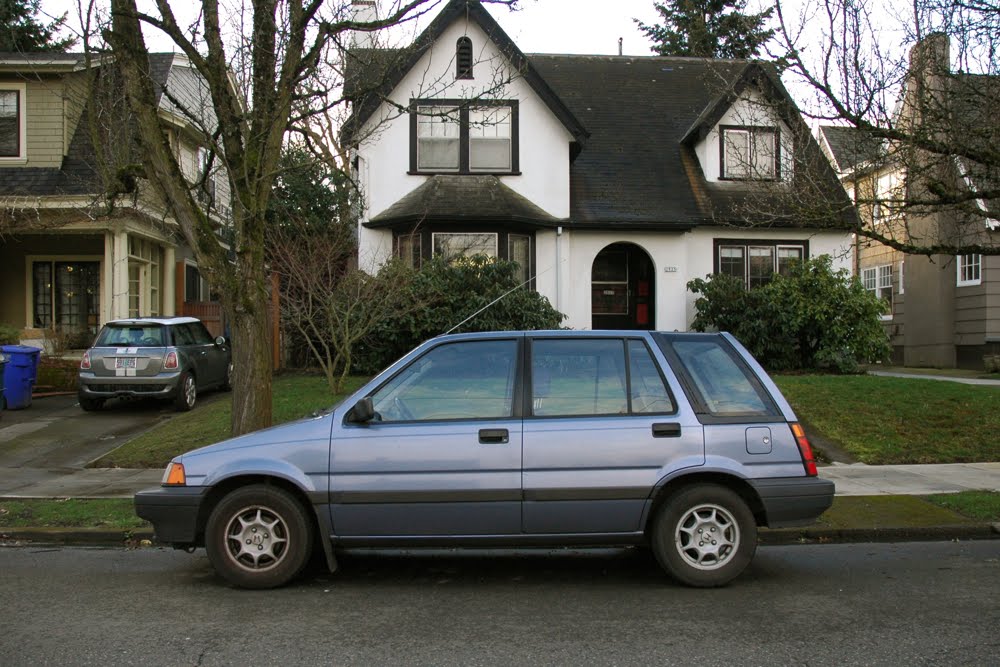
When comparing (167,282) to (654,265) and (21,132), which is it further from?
→ (654,265)

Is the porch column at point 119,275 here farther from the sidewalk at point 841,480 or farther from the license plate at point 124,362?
the sidewalk at point 841,480

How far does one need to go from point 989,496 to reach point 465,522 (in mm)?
5692

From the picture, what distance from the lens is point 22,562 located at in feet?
22.3

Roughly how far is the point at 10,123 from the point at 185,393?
27.8ft

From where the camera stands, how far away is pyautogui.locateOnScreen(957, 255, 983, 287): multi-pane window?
22567 millimetres

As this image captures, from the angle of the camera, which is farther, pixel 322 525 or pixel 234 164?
pixel 234 164

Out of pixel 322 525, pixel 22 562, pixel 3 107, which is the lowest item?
pixel 22 562

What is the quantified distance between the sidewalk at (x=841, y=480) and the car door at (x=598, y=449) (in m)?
Answer: 3.89

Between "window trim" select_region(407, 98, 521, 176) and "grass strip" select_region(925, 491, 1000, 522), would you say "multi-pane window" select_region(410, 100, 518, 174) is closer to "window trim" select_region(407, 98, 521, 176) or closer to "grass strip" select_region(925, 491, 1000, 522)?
"window trim" select_region(407, 98, 521, 176)

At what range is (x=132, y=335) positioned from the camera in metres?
14.4

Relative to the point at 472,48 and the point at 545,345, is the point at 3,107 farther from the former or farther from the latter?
the point at 545,345

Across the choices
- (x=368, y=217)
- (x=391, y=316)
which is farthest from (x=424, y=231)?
(x=391, y=316)

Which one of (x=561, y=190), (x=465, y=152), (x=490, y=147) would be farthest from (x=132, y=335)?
(x=561, y=190)

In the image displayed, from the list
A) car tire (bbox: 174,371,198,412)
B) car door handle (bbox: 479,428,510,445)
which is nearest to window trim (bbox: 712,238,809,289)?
car tire (bbox: 174,371,198,412)
